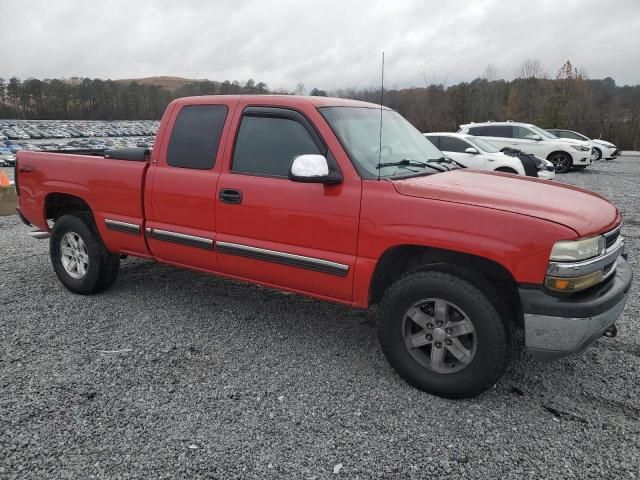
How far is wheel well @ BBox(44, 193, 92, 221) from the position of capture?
4.89 m

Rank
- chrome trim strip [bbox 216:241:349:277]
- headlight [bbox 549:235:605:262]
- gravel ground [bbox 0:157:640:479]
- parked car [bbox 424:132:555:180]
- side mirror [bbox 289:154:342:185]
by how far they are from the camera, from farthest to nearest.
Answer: parked car [bbox 424:132:555:180]
chrome trim strip [bbox 216:241:349:277]
side mirror [bbox 289:154:342:185]
headlight [bbox 549:235:605:262]
gravel ground [bbox 0:157:640:479]

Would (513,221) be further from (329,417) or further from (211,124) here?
(211,124)

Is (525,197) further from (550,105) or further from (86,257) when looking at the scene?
(550,105)

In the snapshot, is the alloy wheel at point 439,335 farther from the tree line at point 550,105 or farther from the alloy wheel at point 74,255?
the tree line at point 550,105

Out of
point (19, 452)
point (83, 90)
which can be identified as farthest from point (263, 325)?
point (83, 90)

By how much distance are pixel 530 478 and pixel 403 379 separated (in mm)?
1018

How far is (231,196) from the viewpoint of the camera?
12.1ft

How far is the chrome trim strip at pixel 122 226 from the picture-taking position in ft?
14.1

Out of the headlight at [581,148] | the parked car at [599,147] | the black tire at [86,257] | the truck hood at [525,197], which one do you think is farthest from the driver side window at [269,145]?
the parked car at [599,147]

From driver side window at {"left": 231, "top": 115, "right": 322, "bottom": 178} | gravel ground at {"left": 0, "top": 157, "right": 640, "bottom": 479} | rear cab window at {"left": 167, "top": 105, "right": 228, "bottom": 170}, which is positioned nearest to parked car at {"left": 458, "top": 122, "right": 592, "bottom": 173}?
gravel ground at {"left": 0, "top": 157, "right": 640, "bottom": 479}

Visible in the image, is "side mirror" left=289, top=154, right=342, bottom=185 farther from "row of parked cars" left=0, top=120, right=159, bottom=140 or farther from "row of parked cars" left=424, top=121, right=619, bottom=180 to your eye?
"row of parked cars" left=0, top=120, right=159, bottom=140

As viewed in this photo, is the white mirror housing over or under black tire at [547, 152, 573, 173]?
over

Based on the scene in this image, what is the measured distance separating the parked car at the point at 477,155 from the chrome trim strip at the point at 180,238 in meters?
8.55

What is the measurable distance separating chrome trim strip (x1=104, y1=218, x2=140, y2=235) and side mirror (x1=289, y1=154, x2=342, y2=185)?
1831 millimetres
